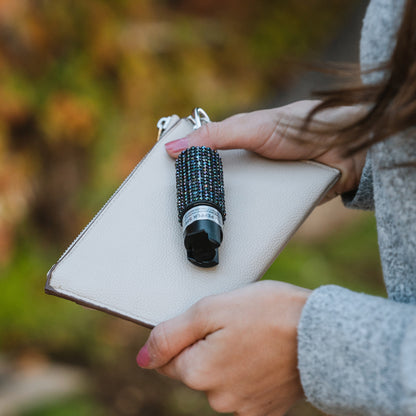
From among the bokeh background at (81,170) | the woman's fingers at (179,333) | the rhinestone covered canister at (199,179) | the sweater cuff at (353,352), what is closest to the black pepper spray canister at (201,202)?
the rhinestone covered canister at (199,179)

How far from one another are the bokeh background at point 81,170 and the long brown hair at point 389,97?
1459mm

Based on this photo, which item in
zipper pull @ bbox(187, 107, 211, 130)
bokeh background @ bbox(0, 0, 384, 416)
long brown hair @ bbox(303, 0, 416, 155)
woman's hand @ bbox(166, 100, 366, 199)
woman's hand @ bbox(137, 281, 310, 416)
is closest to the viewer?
long brown hair @ bbox(303, 0, 416, 155)

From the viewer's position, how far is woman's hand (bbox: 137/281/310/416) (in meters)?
0.80

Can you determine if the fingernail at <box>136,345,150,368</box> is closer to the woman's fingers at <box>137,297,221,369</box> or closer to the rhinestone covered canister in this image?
the woman's fingers at <box>137,297,221,369</box>

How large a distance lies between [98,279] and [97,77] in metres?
2.07

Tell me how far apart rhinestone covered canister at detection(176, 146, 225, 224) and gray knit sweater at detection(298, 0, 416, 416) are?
0.99ft

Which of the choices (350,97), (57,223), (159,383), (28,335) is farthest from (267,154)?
(57,223)

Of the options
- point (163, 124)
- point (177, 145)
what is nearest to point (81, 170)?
point (163, 124)

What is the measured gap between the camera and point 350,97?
737mm

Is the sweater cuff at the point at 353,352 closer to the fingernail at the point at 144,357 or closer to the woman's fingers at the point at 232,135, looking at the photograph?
the fingernail at the point at 144,357

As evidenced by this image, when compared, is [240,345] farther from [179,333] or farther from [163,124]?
[163,124]

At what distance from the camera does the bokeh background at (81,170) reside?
2.38 metres

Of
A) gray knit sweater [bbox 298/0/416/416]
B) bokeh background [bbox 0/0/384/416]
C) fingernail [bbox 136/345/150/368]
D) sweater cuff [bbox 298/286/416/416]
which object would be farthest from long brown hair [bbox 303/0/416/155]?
bokeh background [bbox 0/0/384/416]

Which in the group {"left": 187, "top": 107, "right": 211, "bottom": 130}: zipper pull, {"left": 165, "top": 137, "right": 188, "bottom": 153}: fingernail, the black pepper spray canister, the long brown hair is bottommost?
the black pepper spray canister
